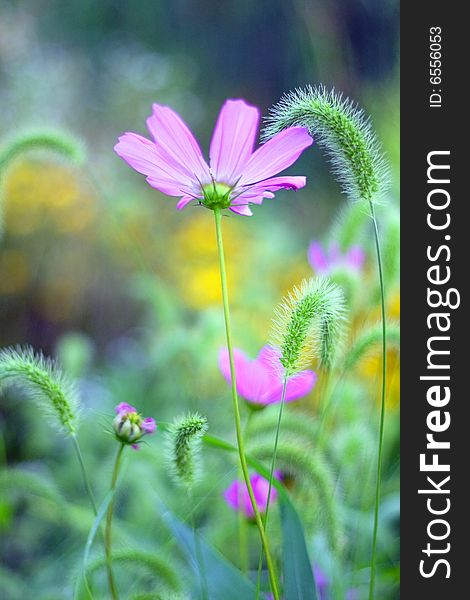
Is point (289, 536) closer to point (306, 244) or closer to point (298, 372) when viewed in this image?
point (298, 372)

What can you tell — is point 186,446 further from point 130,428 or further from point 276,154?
point 276,154

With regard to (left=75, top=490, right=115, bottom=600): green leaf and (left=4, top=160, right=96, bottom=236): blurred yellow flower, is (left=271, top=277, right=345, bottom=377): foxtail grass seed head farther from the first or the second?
(left=4, top=160, right=96, bottom=236): blurred yellow flower

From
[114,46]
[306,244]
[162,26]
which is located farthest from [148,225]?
[162,26]

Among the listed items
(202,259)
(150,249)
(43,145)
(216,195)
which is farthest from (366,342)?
(150,249)

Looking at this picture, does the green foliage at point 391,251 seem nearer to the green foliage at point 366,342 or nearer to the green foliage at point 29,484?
the green foliage at point 366,342

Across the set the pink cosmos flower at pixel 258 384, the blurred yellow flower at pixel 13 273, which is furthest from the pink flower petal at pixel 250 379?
the blurred yellow flower at pixel 13 273
